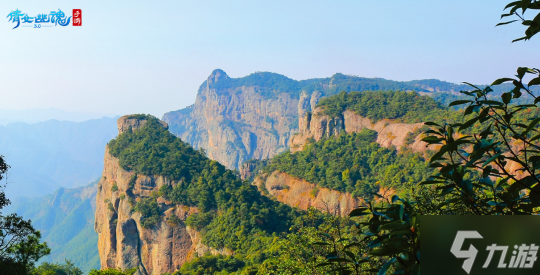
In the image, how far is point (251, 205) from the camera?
34.8 meters

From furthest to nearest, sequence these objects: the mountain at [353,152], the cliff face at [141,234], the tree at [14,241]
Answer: the mountain at [353,152]
the cliff face at [141,234]
the tree at [14,241]

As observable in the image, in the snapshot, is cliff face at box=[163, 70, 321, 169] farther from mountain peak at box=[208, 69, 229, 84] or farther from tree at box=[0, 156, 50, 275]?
tree at box=[0, 156, 50, 275]

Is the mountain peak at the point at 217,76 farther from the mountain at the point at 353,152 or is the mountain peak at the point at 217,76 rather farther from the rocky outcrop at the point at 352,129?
the mountain at the point at 353,152

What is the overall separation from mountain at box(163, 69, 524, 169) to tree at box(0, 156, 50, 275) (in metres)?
109

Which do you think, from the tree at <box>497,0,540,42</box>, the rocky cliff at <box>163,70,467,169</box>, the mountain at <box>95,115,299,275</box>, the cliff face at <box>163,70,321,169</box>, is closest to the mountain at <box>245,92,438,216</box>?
the mountain at <box>95,115,299,275</box>

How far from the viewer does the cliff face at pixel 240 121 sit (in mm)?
129875

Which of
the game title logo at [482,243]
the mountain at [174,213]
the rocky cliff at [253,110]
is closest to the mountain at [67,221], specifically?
the rocky cliff at [253,110]

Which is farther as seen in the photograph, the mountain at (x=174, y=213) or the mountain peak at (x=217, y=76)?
the mountain peak at (x=217, y=76)

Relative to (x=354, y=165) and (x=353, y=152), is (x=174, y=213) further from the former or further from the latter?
(x=353, y=152)

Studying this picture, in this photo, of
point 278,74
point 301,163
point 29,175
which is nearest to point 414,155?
point 301,163

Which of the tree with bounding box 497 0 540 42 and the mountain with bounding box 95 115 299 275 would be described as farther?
the mountain with bounding box 95 115 299 275

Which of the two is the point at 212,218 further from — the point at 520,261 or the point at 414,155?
the point at 520,261

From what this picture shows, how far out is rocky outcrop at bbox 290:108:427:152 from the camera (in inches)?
1548

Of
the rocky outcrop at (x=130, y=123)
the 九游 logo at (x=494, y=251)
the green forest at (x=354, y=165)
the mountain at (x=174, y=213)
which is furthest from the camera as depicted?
the rocky outcrop at (x=130, y=123)
